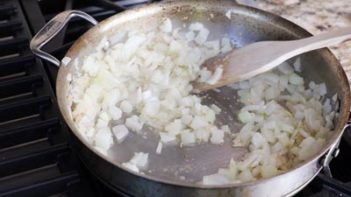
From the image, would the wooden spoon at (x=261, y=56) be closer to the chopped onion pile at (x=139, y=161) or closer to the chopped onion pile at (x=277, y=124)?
the chopped onion pile at (x=277, y=124)

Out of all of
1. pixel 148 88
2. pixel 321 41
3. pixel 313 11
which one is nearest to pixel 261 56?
pixel 321 41

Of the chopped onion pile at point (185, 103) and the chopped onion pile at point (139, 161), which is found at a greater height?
the chopped onion pile at point (185, 103)

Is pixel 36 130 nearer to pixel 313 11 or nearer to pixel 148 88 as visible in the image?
pixel 148 88

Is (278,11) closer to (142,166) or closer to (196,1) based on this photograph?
(196,1)

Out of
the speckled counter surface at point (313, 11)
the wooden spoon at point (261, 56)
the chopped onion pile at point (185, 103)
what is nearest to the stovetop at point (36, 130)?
the chopped onion pile at point (185, 103)

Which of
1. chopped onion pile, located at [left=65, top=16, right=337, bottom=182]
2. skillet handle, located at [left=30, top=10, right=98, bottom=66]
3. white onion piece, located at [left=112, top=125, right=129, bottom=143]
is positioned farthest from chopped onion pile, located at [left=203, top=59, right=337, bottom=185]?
skillet handle, located at [left=30, top=10, right=98, bottom=66]

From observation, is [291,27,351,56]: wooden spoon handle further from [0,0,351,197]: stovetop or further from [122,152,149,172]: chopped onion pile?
[122,152,149,172]: chopped onion pile
